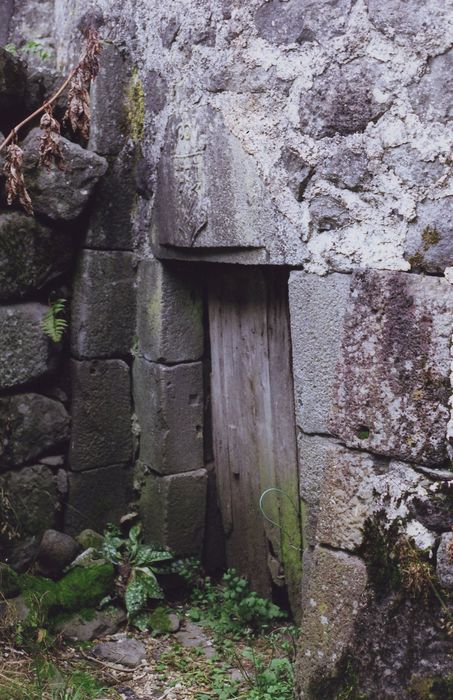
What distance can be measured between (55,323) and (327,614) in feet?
6.18

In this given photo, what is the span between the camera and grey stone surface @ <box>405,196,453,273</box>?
2260mm

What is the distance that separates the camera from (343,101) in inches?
97.7

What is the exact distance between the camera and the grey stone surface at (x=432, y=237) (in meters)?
2.26

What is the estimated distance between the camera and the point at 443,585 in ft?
7.29

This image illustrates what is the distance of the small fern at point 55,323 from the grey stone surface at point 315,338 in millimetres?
1269

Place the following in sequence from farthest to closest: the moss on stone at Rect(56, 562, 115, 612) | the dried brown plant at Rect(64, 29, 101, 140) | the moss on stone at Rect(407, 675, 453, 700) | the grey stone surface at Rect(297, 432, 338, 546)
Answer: the moss on stone at Rect(56, 562, 115, 612) → the dried brown plant at Rect(64, 29, 101, 140) → the grey stone surface at Rect(297, 432, 338, 546) → the moss on stone at Rect(407, 675, 453, 700)

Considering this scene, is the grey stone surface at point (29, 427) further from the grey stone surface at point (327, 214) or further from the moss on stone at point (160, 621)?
the grey stone surface at point (327, 214)

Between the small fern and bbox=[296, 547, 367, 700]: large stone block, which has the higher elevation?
the small fern

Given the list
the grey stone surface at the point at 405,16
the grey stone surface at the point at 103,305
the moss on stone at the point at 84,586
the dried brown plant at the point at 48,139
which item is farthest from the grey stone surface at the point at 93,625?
the grey stone surface at the point at 405,16

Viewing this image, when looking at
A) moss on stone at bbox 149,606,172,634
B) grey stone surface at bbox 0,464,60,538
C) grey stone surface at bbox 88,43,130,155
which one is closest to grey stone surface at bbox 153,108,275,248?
grey stone surface at bbox 88,43,130,155

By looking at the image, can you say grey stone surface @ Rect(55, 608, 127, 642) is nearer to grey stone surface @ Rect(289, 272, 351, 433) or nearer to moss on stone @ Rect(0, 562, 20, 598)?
moss on stone @ Rect(0, 562, 20, 598)

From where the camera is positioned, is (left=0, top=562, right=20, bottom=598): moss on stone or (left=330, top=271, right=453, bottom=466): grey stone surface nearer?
(left=330, top=271, right=453, bottom=466): grey stone surface

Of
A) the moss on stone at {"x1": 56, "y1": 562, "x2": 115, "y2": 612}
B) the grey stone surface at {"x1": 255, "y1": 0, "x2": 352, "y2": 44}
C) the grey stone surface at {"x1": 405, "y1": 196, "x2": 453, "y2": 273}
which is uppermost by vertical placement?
the grey stone surface at {"x1": 255, "y1": 0, "x2": 352, "y2": 44}

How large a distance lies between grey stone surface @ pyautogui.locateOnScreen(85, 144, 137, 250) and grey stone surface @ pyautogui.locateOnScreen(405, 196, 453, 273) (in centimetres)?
177
